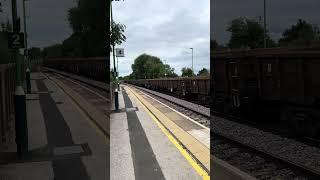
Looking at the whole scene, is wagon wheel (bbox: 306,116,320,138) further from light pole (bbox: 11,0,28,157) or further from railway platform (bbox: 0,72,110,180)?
light pole (bbox: 11,0,28,157)

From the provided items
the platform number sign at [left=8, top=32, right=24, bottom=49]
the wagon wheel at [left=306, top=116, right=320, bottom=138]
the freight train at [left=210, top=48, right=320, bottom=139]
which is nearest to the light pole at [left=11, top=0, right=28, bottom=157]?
the platform number sign at [left=8, top=32, right=24, bottom=49]

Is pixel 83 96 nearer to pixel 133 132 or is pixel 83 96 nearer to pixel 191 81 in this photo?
pixel 133 132

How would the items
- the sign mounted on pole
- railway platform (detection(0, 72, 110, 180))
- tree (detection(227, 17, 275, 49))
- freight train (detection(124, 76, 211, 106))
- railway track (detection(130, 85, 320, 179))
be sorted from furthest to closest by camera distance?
freight train (detection(124, 76, 211, 106)) < the sign mounted on pole < tree (detection(227, 17, 275, 49)) < railway track (detection(130, 85, 320, 179)) < railway platform (detection(0, 72, 110, 180))

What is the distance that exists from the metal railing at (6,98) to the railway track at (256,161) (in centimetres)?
320

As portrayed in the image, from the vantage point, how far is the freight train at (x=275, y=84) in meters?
6.12

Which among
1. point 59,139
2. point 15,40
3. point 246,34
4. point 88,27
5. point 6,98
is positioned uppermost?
point 246,34

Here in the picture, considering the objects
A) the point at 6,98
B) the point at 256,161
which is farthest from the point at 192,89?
the point at 6,98

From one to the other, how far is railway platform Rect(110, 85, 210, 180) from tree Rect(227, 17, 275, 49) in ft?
6.06

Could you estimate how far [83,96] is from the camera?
4.53 m

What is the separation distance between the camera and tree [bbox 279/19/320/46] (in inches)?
214

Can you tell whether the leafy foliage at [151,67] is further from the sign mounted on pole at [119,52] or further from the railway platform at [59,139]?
the railway platform at [59,139]

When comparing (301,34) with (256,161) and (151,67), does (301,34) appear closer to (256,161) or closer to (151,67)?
(256,161)

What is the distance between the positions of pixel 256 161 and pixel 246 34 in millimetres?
1897

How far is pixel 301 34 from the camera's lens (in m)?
5.56
